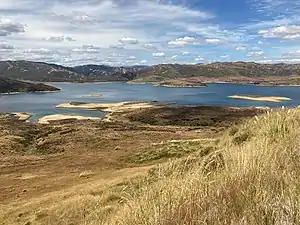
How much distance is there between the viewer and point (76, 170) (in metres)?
25.8

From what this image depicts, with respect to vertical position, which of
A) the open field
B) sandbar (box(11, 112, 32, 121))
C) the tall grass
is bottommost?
sandbar (box(11, 112, 32, 121))

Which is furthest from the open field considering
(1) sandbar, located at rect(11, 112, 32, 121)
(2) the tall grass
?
(1) sandbar, located at rect(11, 112, 32, 121)

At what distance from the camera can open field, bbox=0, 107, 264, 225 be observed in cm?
1238

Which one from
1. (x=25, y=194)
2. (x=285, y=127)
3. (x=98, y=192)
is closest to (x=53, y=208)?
(x=98, y=192)

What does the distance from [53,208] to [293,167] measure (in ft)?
35.9

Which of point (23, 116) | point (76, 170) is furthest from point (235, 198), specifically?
point (23, 116)

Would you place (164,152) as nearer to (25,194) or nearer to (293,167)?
(25,194)

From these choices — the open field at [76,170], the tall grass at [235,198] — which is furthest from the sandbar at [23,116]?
the tall grass at [235,198]

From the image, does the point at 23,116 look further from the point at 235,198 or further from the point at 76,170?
the point at 235,198

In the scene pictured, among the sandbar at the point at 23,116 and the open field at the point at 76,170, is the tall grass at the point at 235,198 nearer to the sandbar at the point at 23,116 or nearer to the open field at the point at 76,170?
the open field at the point at 76,170

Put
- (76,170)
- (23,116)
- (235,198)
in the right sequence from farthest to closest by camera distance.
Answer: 1. (23,116)
2. (76,170)
3. (235,198)

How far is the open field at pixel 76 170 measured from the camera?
40.6ft

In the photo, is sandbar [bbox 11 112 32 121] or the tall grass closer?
the tall grass

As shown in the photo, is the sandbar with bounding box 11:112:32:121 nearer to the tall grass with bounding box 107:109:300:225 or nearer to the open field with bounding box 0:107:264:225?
the open field with bounding box 0:107:264:225
